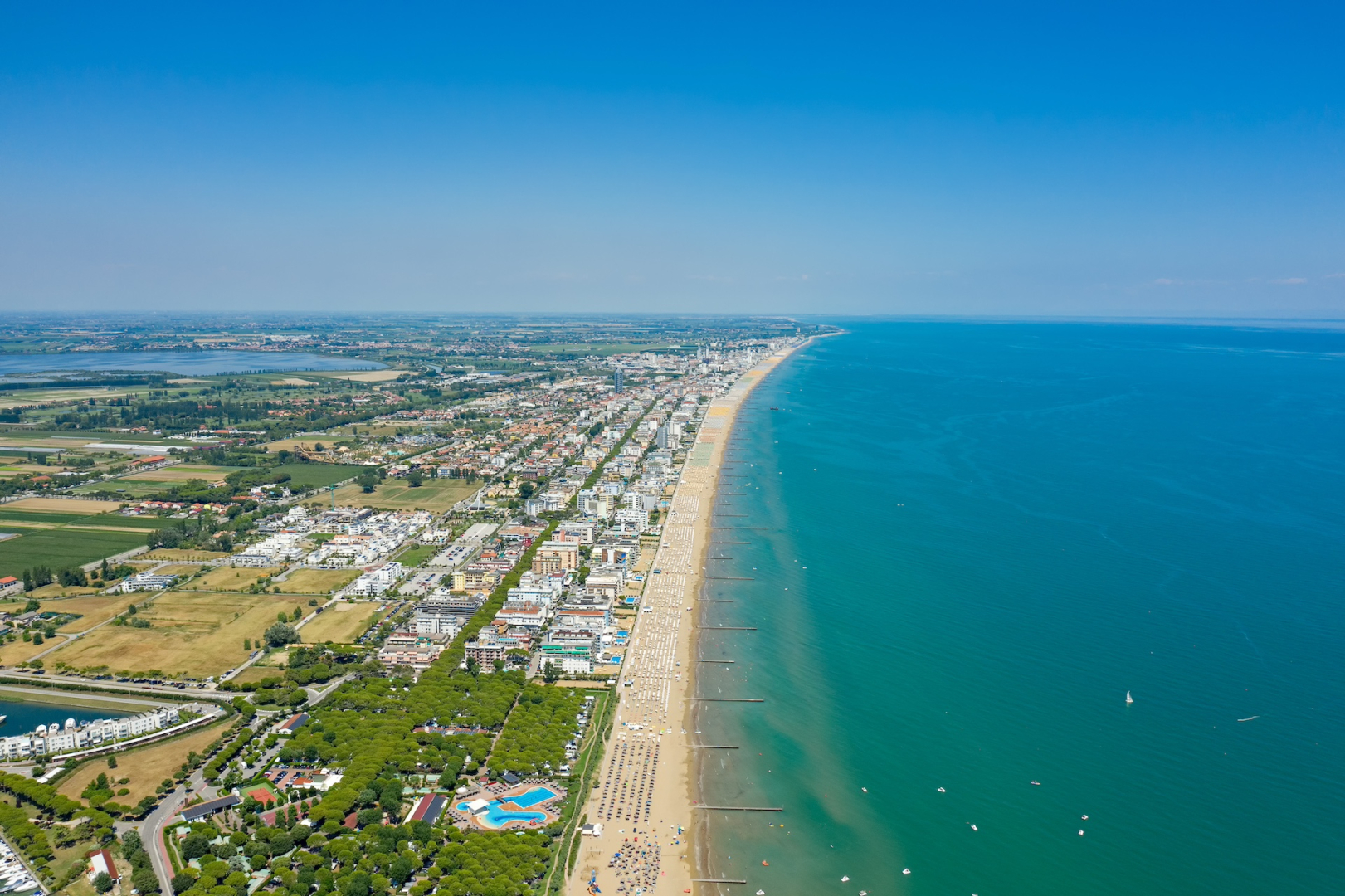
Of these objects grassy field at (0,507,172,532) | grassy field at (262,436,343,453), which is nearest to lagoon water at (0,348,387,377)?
grassy field at (262,436,343,453)

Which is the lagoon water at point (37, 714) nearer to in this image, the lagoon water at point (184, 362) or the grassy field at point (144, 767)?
the grassy field at point (144, 767)

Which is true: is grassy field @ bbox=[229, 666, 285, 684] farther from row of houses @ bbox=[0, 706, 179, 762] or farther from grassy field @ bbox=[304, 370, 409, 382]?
grassy field @ bbox=[304, 370, 409, 382]

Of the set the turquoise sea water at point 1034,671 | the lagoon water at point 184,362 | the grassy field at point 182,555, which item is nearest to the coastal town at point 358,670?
the grassy field at point 182,555

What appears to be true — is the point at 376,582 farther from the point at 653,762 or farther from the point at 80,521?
the point at 80,521

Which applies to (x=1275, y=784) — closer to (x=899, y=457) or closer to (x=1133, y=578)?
(x=1133, y=578)

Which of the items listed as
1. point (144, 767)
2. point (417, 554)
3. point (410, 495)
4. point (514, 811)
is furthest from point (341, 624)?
point (410, 495)

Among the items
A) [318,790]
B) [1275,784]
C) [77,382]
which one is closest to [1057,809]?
[1275,784]

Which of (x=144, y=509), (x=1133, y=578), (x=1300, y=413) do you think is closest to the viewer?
(x=1133, y=578)
